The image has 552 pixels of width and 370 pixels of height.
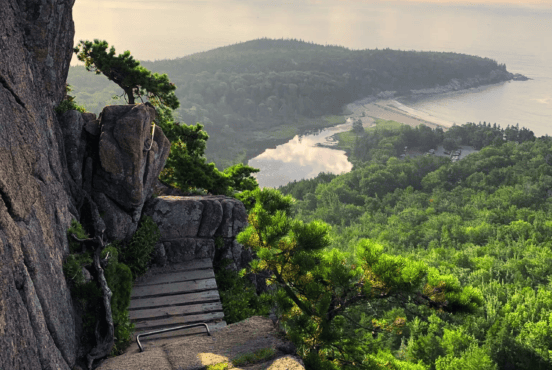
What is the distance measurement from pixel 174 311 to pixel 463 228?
35277 millimetres

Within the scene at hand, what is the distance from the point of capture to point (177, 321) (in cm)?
1006

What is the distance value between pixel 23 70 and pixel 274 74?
142100 millimetres

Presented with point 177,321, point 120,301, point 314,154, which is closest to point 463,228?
point 177,321

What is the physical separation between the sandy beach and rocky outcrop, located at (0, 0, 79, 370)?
3945 inches

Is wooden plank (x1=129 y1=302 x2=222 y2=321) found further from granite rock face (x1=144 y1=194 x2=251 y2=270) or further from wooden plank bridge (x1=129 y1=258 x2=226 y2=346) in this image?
granite rock face (x1=144 y1=194 x2=251 y2=270)

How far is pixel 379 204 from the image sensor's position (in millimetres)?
59938

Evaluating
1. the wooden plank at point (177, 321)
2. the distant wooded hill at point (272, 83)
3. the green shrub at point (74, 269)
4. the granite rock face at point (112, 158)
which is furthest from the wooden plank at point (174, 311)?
the distant wooded hill at point (272, 83)

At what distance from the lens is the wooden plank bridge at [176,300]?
32.6ft

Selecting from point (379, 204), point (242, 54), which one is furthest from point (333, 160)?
point (242, 54)

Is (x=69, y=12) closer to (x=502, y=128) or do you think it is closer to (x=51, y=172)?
(x=51, y=172)

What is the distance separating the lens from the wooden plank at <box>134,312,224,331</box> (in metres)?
9.82

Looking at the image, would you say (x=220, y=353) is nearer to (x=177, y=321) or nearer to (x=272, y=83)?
(x=177, y=321)

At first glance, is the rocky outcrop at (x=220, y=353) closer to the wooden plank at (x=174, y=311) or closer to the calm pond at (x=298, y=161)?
the wooden plank at (x=174, y=311)

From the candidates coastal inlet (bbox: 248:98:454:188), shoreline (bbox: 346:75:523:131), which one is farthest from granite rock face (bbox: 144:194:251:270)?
shoreline (bbox: 346:75:523:131)
